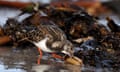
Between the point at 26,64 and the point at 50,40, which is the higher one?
the point at 50,40

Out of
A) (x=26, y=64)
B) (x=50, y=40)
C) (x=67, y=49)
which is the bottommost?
(x=26, y=64)

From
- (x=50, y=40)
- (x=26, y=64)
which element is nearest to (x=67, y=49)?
(x=50, y=40)

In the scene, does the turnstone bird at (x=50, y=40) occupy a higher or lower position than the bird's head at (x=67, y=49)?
higher

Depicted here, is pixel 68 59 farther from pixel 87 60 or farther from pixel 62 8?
pixel 62 8

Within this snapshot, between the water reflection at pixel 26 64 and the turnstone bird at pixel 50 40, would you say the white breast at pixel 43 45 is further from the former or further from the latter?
the water reflection at pixel 26 64

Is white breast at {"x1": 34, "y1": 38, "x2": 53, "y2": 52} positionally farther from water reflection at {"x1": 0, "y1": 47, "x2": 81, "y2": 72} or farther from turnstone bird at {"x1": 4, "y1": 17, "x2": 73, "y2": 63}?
Result: water reflection at {"x1": 0, "y1": 47, "x2": 81, "y2": 72}

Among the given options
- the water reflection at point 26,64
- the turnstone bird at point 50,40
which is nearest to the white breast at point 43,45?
the turnstone bird at point 50,40

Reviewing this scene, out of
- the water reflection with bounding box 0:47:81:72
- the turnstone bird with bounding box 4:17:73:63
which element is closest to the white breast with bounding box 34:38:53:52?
the turnstone bird with bounding box 4:17:73:63

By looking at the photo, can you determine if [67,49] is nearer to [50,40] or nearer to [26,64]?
[50,40]

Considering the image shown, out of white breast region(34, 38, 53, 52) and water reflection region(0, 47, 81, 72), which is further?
white breast region(34, 38, 53, 52)
